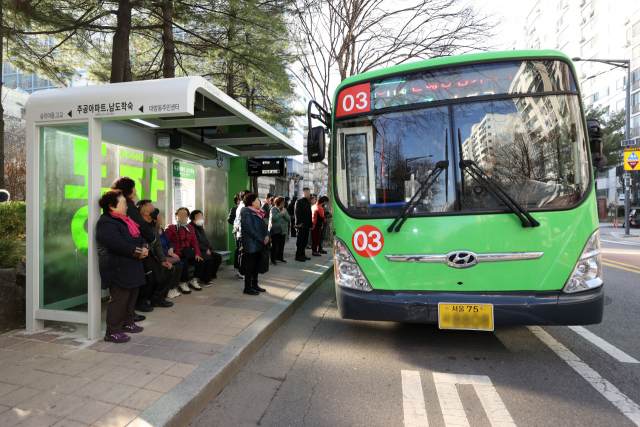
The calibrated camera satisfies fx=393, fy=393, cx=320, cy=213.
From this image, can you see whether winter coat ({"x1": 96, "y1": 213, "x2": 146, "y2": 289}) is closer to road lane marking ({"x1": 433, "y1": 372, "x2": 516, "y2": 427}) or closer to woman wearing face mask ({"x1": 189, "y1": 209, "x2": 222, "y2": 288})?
woman wearing face mask ({"x1": 189, "y1": 209, "x2": 222, "y2": 288})

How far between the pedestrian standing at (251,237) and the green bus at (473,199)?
7.23 feet

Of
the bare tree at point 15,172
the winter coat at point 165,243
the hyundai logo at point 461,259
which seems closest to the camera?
the hyundai logo at point 461,259

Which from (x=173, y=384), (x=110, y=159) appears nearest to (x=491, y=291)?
(x=173, y=384)

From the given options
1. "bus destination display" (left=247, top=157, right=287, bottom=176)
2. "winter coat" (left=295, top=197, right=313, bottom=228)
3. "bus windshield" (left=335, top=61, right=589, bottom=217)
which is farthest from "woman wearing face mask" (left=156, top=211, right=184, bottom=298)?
"bus destination display" (left=247, top=157, right=287, bottom=176)

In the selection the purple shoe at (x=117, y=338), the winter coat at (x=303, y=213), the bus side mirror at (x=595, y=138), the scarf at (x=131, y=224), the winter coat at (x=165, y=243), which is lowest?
the purple shoe at (x=117, y=338)

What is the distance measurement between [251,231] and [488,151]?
3.61 meters

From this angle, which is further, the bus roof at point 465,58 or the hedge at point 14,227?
the hedge at point 14,227

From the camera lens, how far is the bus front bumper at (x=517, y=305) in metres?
3.40

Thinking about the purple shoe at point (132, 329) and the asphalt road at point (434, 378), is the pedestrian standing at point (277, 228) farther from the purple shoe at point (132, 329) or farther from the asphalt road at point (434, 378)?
the purple shoe at point (132, 329)

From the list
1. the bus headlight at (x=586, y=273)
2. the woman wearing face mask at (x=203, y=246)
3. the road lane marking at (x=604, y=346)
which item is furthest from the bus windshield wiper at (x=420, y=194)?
the woman wearing face mask at (x=203, y=246)

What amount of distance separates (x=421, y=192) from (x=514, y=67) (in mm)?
1516

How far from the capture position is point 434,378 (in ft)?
11.2

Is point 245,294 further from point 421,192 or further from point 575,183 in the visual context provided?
point 575,183

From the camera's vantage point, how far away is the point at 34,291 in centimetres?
416
